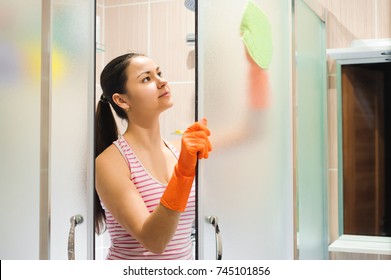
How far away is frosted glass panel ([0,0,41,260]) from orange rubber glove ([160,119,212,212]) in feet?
0.90

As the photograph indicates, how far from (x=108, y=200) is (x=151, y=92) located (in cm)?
26

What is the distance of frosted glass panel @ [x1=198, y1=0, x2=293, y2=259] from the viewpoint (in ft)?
3.33

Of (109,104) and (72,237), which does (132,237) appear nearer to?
(72,237)

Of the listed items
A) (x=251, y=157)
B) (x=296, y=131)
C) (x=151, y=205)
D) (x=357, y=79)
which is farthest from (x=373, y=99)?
(x=151, y=205)

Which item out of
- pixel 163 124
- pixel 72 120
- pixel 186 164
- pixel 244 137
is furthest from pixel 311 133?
pixel 72 120

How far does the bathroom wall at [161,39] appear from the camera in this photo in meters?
1.20

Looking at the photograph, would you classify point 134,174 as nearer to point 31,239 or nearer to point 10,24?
point 31,239

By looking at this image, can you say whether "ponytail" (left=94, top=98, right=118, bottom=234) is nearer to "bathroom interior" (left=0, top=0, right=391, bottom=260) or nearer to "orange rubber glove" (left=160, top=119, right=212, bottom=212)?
"bathroom interior" (left=0, top=0, right=391, bottom=260)

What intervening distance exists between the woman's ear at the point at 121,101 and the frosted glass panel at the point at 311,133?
1.43 ft

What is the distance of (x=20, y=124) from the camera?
103cm

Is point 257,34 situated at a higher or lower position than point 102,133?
higher

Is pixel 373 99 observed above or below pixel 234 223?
above

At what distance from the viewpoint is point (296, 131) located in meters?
1.27

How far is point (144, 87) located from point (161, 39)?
26 centimetres
